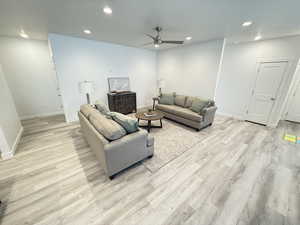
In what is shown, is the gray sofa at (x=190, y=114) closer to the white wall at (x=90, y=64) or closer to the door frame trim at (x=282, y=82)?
the door frame trim at (x=282, y=82)

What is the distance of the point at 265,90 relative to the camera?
155 inches

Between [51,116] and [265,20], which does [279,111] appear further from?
[51,116]

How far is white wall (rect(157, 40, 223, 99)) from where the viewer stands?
165 inches

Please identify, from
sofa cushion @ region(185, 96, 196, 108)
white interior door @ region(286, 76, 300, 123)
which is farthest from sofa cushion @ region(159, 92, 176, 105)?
white interior door @ region(286, 76, 300, 123)

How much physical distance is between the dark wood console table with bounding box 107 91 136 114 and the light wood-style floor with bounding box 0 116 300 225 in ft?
6.89

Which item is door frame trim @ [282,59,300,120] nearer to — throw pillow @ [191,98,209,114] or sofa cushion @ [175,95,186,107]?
throw pillow @ [191,98,209,114]

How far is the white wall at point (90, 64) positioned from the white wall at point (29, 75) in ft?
4.09

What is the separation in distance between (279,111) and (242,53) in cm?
220

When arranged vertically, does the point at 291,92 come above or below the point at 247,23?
below

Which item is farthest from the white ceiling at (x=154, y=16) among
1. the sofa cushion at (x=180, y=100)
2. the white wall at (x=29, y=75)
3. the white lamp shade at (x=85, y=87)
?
the sofa cushion at (x=180, y=100)

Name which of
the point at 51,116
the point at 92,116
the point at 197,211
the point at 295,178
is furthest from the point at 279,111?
the point at 51,116

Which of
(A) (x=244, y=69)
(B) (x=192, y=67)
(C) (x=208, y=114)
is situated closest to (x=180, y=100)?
(C) (x=208, y=114)

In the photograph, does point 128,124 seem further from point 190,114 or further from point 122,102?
point 122,102

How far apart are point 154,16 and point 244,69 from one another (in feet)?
12.0
